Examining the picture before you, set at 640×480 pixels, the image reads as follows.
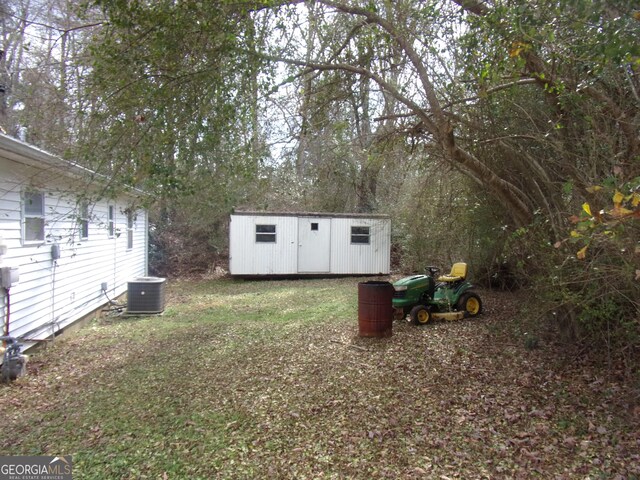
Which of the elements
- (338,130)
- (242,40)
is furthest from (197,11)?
(338,130)

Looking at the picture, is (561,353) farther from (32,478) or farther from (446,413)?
(32,478)

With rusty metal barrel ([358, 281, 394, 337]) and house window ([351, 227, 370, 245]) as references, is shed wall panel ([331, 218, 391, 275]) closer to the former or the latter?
house window ([351, 227, 370, 245])

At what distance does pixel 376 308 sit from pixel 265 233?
27.1ft

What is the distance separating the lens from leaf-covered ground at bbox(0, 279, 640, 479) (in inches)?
124

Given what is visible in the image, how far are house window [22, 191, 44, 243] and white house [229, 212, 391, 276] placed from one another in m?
7.32

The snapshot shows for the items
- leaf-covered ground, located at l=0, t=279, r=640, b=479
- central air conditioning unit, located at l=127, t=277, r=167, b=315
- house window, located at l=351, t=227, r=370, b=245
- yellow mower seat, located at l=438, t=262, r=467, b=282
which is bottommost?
leaf-covered ground, located at l=0, t=279, r=640, b=479

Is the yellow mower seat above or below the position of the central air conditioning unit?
above

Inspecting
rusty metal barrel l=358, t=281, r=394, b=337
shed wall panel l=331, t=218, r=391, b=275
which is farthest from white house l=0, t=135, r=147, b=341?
shed wall panel l=331, t=218, r=391, b=275

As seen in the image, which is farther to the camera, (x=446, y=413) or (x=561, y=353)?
(x=561, y=353)

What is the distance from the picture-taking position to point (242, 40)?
4.06 m

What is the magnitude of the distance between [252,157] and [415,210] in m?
5.17

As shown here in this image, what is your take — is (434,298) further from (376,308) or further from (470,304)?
(376,308)

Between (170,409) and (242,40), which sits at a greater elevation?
(242,40)

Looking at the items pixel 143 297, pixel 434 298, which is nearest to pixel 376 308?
pixel 434 298
